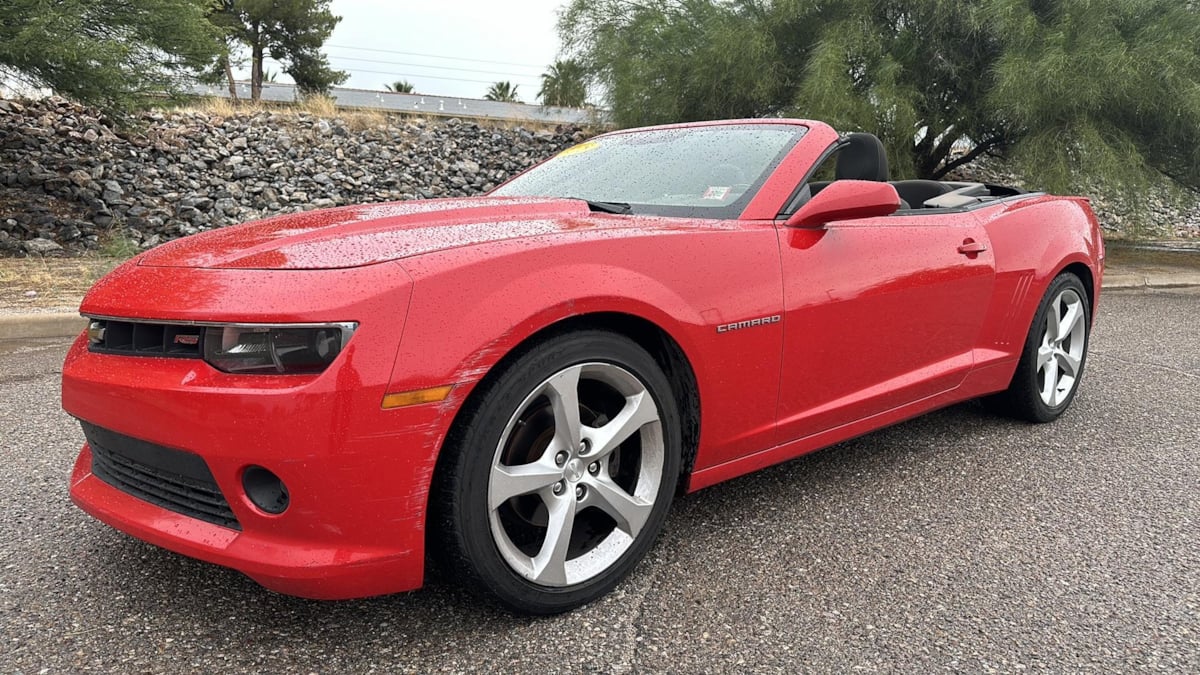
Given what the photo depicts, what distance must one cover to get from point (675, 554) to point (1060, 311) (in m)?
2.46

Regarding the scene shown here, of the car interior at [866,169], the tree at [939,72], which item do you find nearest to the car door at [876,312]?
the car interior at [866,169]

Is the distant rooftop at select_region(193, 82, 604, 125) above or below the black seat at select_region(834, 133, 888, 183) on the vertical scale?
above

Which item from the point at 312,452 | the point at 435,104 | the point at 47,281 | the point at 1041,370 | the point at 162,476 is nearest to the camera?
the point at 312,452

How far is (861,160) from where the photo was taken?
10.4 ft

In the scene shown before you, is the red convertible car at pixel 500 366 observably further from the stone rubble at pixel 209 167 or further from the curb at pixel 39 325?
the stone rubble at pixel 209 167

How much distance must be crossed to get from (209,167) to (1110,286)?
14.8m

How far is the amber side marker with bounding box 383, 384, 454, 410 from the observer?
5.23 ft

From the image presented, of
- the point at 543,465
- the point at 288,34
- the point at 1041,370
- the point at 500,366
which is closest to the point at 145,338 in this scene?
the point at 500,366

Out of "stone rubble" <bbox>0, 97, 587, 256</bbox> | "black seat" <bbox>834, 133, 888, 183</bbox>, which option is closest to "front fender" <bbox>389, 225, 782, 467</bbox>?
"black seat" <bbox>834, 133, 888, 183</bbox>

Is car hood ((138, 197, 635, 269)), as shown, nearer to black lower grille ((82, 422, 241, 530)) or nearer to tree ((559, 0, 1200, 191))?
black lower grille ((82, 422, 241, 530))

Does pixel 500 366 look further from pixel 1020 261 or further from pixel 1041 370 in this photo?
pixel 1041 370

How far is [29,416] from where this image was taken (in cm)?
371

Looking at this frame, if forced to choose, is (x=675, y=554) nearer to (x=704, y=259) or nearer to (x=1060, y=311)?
(x=704, y=259)

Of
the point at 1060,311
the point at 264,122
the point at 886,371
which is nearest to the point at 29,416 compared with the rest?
the point at 886,371
